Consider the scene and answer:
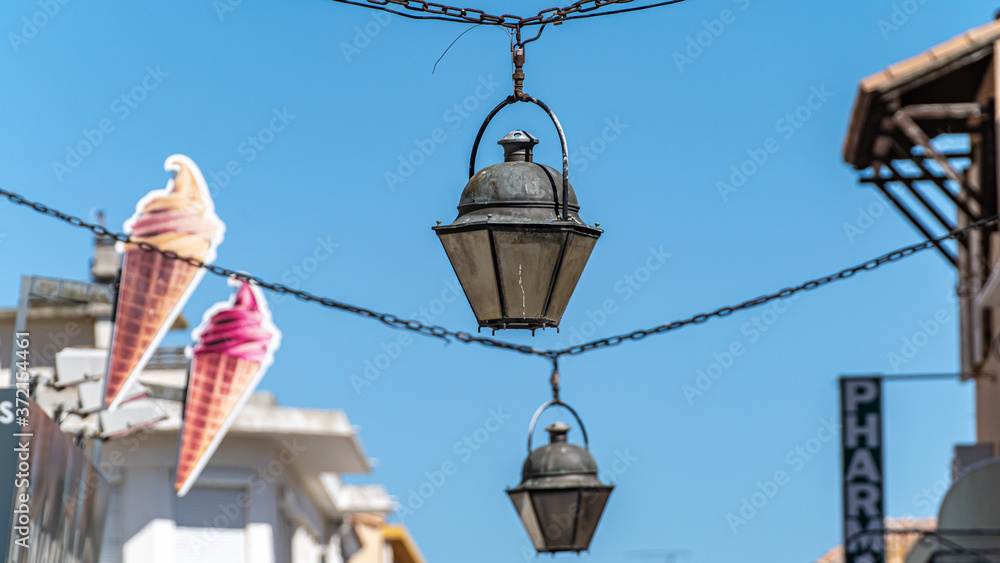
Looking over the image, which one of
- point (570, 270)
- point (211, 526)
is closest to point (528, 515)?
point (570, 270)

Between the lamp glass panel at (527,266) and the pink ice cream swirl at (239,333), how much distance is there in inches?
469

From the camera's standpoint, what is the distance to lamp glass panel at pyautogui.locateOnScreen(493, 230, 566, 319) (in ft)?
20.6

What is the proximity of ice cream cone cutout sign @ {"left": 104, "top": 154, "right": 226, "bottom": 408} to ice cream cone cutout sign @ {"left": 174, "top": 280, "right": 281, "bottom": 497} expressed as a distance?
1.31 metres

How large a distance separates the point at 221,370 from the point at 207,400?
390mm

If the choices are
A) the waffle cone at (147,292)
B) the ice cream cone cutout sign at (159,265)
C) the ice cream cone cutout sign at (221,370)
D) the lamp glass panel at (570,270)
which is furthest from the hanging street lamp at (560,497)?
the ice cream cone cutout sign at (221,370)

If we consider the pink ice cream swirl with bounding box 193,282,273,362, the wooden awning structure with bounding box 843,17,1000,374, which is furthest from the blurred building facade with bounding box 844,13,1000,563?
the pink ice cream swirl with bounding box 193,282,273,362

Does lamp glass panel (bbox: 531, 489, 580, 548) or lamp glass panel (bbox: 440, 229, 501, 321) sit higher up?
lamp glass panel (bbox: 440, 229, 501, 321)

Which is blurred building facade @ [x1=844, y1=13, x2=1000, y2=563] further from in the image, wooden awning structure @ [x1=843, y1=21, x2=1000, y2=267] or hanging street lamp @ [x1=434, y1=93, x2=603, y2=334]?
hanging street lamp @ [x1=434, y1=93, x2=603, y2=334]

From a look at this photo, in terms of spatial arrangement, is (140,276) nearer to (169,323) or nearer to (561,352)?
(169,323)

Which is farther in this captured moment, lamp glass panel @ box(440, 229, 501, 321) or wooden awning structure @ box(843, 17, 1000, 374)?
wooden awning structure @ box(843, 17, 1000, 374)

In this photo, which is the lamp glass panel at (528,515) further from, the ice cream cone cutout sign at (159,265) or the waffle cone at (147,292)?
the waffle cone at (147,292)

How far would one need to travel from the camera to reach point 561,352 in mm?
8781

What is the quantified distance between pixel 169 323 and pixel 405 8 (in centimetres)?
982

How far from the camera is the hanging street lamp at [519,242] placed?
20.6ft
